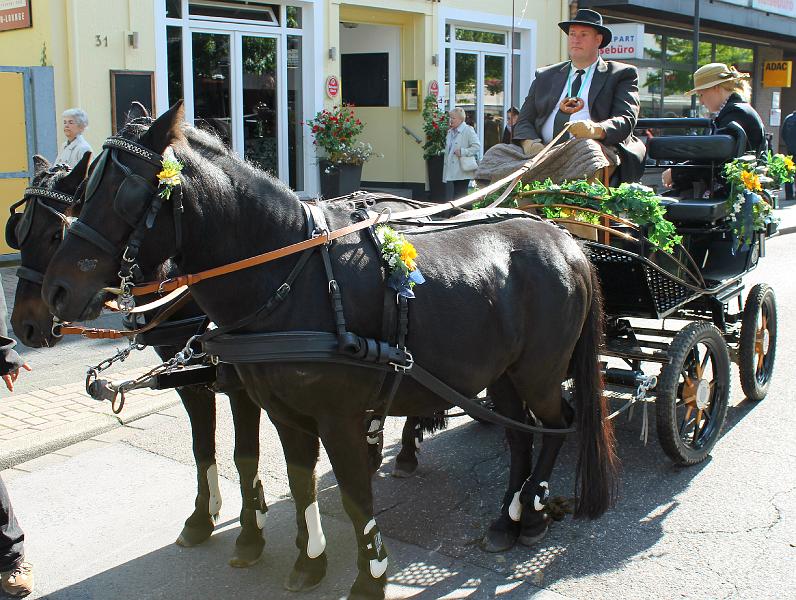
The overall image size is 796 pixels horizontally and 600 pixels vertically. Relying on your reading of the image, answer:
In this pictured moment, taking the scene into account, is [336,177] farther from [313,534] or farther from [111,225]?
[111,225]

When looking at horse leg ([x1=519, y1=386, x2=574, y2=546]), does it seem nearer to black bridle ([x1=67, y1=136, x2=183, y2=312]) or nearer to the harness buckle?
the harness buckle

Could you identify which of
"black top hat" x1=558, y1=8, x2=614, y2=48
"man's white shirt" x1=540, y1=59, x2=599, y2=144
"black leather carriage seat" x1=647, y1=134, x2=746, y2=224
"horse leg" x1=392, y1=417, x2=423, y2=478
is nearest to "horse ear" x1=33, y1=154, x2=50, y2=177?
"horse leg" x1=392, y1=417, x2=423, y2=478

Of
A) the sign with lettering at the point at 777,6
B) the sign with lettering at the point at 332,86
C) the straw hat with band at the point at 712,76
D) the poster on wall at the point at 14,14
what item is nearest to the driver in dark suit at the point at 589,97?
the straw hat with band at the point at 712,76

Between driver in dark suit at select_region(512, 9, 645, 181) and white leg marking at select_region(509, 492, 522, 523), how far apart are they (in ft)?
7.44

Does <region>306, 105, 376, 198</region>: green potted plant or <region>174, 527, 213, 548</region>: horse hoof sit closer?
<region>174, 527, 213, 548</region>: horse hoof

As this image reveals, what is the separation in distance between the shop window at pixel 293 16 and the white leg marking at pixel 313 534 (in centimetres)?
1118

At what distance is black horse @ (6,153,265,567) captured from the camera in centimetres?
359

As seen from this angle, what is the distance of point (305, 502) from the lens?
3771 millimetres

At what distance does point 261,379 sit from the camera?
130 inches

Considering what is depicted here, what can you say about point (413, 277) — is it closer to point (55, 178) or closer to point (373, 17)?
point (55, 178)

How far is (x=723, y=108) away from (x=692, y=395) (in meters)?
2.37

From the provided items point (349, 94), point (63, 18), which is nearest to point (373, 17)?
point (349, 94)

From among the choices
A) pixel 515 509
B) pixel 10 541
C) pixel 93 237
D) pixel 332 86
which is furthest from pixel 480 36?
pixel 93 237

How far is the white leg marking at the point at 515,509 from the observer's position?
4.16 m
